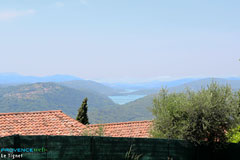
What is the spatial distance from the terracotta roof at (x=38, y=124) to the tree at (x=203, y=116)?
8.36 metres

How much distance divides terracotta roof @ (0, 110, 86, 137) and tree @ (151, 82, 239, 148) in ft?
27.4

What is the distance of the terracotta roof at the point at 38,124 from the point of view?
2617 centimetres

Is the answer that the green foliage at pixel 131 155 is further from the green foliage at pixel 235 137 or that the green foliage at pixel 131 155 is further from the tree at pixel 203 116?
the green foliage at pixel 235 137

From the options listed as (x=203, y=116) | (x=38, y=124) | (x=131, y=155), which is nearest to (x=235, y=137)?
(x=203, y=116)

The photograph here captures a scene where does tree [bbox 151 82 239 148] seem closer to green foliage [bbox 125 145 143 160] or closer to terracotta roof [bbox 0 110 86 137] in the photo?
green foliage [bbox 125 145 143 160]

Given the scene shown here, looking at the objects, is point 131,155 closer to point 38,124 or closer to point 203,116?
point 203,116

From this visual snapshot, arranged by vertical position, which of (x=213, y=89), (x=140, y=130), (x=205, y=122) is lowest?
(x=140, y=130)

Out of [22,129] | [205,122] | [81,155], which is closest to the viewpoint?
[81,155]

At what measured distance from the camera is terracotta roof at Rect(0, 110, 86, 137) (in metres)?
26.2

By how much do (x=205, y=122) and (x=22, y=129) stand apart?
14801 millimetres

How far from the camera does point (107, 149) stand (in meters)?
17.3

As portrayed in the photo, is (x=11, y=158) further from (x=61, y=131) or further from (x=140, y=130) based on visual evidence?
(x=140, y=130)

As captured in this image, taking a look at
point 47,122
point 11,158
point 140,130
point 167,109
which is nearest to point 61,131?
point 47,122

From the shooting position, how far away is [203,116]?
2022 cm
